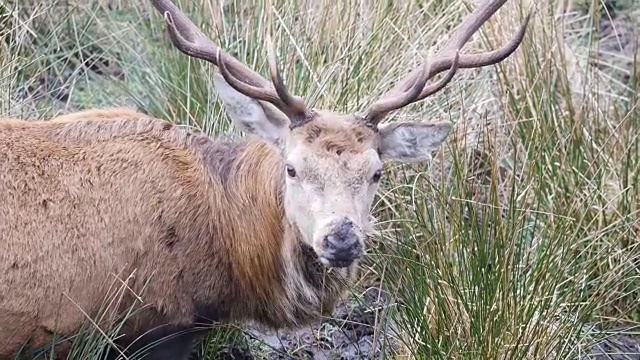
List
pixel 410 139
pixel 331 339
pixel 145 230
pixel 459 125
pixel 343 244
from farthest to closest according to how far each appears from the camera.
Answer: pixel 459 125 → pixel 331 339 → pixel 410 139 → pixel 145 230 → pixel 343 244

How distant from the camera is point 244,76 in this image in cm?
516

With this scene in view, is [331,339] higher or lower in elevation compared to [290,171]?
lower

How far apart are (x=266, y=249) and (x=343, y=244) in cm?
66

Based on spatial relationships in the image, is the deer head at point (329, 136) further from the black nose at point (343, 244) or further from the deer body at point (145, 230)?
the deer body at point (145, 230)

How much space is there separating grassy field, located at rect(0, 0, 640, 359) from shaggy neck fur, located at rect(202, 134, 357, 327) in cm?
37

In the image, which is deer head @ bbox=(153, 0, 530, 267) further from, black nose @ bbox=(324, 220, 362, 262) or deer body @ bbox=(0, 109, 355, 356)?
deer body @ bbox=(0, 109, 355, 356)

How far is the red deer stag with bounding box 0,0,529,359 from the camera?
15.8 ft

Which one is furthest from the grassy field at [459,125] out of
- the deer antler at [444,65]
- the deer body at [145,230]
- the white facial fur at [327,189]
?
the white facial fur at [327,189]

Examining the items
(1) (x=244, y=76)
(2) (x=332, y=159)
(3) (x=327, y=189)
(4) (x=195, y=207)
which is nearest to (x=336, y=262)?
(3) (x=327, y=189)

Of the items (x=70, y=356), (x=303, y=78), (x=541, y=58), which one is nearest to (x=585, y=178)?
(x=541, y=58)

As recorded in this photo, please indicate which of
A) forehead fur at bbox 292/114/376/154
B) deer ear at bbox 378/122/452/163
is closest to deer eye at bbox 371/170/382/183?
forehead fur at bbox 292/114/376/154

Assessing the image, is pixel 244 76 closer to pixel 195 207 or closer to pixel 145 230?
pixel 195 207

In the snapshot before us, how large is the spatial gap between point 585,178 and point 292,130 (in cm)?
179

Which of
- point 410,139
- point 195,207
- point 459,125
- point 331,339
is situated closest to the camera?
point 195,207
